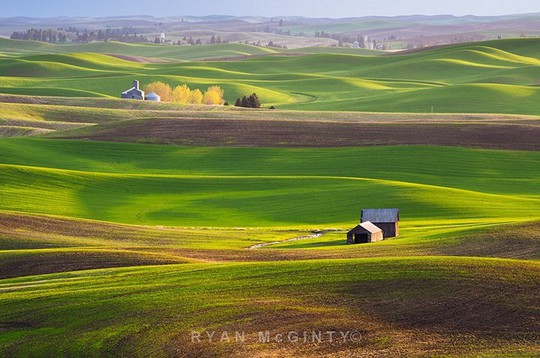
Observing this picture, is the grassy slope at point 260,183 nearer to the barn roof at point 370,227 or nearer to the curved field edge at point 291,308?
the barn roof at point 370,227

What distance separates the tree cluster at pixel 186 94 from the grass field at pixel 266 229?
39.5 feet

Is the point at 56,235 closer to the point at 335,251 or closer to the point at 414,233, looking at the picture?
the point at 335,251

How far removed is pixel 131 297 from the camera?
2878 centimetres

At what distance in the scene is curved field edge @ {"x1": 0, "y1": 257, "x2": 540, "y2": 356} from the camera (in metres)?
24.3

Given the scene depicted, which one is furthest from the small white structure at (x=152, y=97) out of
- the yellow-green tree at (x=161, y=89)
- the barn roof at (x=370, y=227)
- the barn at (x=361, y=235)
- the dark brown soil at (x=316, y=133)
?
the barn at (x=361, y=235)

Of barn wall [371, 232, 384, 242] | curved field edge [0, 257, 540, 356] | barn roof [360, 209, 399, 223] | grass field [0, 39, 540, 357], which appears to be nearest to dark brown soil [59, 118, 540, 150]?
grass field [0, 39, 540, 357]

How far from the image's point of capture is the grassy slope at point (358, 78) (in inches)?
4988

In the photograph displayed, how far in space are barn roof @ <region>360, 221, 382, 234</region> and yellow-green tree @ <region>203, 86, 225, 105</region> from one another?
87.7 meters

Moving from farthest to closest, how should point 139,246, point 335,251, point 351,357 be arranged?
point 139,246
point 335,251
point 351,357

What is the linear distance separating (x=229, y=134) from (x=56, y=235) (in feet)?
124

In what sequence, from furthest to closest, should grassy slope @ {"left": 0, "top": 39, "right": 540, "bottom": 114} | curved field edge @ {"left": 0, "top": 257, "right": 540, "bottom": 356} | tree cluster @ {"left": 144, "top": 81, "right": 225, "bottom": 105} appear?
tree cluster @ {"left": 144, "top": 81, "right": 225, "bottom": 105} < grassy slope @ {"left": 0, "top": 39, "right": 540, "bottom": 114} < curved field edge @ {"left": 0, "top": 257, "right": 540, "bottom": 356}

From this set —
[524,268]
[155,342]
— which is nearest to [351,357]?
[155,342]

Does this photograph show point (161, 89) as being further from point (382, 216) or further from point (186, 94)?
point (382, 216)

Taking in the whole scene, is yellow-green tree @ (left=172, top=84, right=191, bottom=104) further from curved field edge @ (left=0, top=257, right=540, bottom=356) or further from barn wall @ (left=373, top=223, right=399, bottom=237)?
curved field edge @ (left=0, top=257, right=540, bottom=356)
